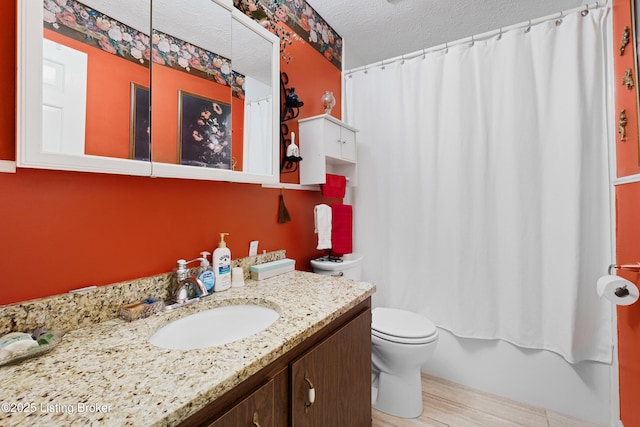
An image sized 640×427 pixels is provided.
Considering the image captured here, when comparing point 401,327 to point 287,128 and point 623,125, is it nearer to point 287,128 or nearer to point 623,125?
point 287,128

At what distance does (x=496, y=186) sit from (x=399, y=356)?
3.95 ft

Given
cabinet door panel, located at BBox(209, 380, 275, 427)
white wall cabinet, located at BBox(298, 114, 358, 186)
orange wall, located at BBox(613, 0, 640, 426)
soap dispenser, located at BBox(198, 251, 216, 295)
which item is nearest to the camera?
cabinet door panel, located at BBox(209, 380, 275, 427)

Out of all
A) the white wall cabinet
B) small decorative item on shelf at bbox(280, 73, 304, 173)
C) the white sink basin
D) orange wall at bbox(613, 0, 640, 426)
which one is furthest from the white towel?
orange wall at bbox(613, 0, 640, 426)

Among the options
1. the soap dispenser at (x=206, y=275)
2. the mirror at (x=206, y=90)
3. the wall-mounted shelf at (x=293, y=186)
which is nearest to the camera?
the mirror at (x=206, y=90)

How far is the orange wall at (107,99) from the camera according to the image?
82cm

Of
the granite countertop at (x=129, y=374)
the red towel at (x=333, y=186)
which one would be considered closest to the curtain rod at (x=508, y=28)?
the red towel at (x=333, y=186)

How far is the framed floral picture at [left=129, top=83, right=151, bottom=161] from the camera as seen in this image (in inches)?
35.7

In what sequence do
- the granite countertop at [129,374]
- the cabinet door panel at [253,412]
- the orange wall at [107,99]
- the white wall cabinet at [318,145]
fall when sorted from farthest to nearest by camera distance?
the white wall cabinet at [318,145] → the orange wall at [107,99] → the cabinet door panel at [253,412] → the granite countertop at [129,374]

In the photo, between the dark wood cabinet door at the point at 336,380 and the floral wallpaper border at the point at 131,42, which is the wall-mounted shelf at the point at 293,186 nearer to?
the floral wallpaper border at the point at 131,42

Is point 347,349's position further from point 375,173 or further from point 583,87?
point 583,87

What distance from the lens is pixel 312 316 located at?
36.1 inches

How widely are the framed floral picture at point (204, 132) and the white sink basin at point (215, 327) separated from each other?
1.85ft

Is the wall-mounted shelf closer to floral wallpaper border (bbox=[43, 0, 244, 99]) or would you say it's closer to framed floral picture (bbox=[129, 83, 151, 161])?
floral wallpaper border (bbox=[43, 0, 244, 99])

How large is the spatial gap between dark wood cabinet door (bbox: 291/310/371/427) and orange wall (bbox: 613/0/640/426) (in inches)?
46.3
